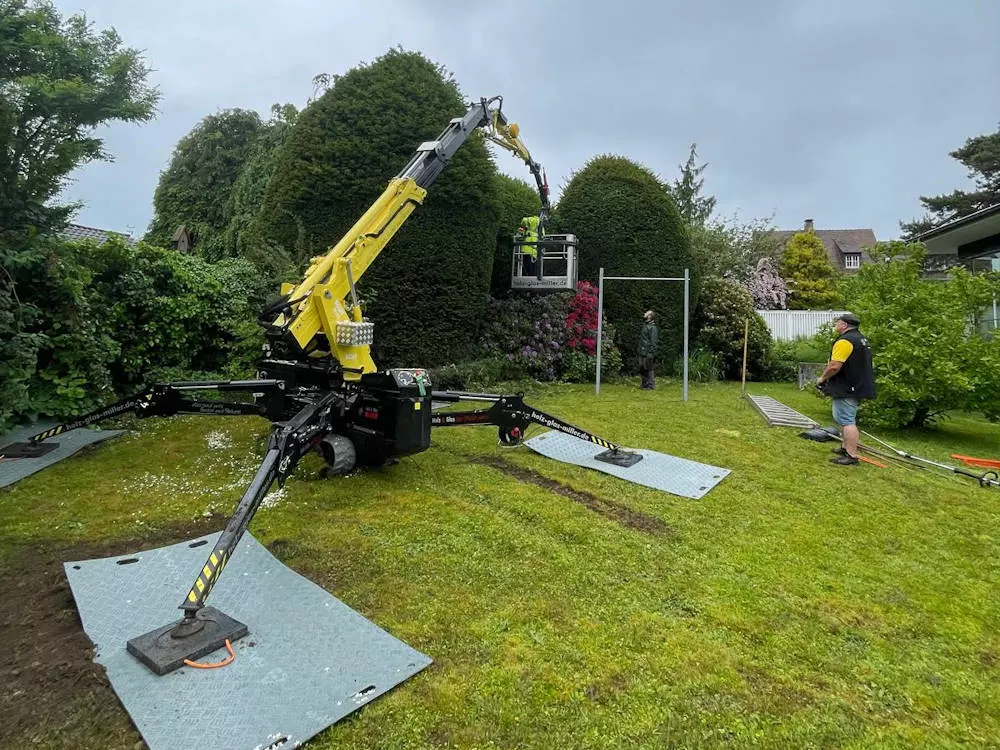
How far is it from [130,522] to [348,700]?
109 inches

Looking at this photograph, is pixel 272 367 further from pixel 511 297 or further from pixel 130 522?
pixel 511 297

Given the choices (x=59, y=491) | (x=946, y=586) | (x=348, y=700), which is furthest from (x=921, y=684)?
(x=59, y=491)

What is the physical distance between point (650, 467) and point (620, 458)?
324mm

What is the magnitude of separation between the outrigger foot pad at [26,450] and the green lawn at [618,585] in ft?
1.39

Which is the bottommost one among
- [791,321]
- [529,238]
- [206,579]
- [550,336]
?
[206,579]

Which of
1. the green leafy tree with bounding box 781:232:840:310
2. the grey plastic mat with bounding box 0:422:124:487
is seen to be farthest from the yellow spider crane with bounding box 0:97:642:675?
the green leafy tree with bounding box 781:232:840:310

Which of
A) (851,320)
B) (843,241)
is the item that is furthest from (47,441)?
(843,241)

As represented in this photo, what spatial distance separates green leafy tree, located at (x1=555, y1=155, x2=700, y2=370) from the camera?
13.5 m

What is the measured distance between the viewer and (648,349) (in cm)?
1178

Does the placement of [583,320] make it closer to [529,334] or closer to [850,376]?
[529,334]

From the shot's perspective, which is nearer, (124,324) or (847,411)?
(847,411)

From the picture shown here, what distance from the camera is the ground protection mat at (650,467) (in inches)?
210

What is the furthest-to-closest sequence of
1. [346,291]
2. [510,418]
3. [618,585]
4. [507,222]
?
[507,222] < [510,418] < [346,291] < [618,585]

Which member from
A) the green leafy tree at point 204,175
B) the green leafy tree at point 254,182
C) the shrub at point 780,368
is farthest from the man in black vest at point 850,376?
the green leafy tree at point 204,175
